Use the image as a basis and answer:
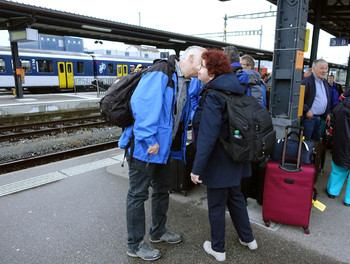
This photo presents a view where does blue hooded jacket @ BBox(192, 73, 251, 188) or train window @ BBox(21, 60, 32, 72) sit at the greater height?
train window @ BBox(21, 60, 32, 72)

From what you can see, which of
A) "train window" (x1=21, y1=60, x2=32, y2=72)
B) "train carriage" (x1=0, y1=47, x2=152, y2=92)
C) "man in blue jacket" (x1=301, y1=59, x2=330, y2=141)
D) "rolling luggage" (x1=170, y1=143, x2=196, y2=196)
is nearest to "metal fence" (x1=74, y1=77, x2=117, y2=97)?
"train carriage" (x1=0, y1=47, x2=152, y2=92)

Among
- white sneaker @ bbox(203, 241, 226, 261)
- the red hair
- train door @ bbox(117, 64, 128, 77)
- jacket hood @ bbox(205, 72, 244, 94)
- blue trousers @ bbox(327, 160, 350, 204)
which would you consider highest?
train door @ bbox(117, 64, 128, 77)

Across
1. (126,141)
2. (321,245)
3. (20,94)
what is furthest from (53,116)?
(321,245)

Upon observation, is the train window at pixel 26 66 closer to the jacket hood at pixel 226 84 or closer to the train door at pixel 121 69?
the train door at pixel 121 69

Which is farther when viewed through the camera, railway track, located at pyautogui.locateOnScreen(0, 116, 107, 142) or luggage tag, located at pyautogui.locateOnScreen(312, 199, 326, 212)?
railway track, located at pyautogui.locateOnScreen(0, 116, 107, 142)

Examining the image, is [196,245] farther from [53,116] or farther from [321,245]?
[53,116]

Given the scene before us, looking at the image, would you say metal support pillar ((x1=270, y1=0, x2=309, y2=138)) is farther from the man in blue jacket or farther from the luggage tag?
the luggage tag

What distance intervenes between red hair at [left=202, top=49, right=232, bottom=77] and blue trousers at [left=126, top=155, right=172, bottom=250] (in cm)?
96

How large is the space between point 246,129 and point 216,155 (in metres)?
0.34

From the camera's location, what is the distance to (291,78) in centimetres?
371

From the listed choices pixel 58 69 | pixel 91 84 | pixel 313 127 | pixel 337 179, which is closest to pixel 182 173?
pixel 337 179

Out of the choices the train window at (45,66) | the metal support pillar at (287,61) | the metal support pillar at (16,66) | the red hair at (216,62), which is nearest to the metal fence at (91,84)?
the train window at (45,66)

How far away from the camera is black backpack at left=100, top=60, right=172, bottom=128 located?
2377 millimetres

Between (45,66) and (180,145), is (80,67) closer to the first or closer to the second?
(45,66)
